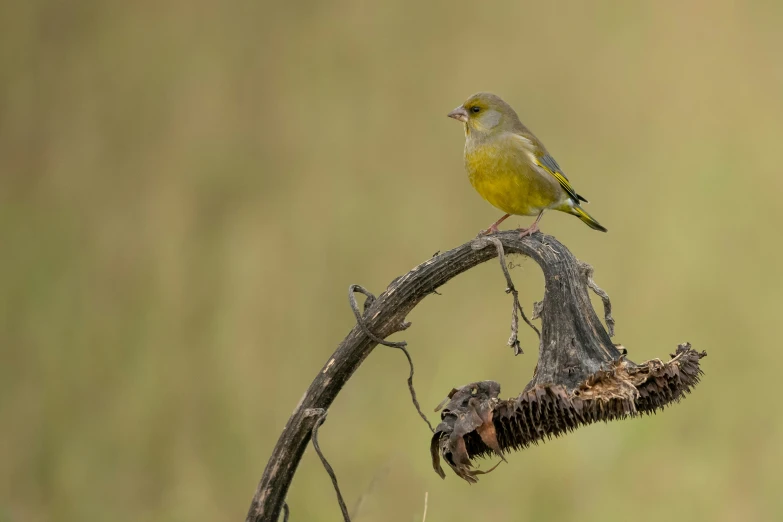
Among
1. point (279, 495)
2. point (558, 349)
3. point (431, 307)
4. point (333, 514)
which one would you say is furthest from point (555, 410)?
point (431, 307)

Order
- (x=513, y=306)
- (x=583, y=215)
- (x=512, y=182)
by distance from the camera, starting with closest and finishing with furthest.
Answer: (x=513, y=306) < (x=512, y=182) < (x=583, y=215)

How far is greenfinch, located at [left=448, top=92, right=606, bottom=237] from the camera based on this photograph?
8.63 ft

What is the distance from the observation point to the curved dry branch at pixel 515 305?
4.84 ft

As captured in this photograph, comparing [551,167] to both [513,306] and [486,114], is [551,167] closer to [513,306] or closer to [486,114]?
[486,114]

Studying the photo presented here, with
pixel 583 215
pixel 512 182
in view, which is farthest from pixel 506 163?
pixel 583 215

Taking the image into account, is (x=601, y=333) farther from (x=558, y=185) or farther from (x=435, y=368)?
(x=435, y=368)

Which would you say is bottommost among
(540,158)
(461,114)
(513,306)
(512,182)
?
(513,306)

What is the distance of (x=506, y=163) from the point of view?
2.64 m

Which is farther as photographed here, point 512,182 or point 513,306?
point 512,182

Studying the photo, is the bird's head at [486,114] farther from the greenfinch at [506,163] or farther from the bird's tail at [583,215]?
the bird's tail at [583,215]

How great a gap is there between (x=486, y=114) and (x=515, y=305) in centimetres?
131

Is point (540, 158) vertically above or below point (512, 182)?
above

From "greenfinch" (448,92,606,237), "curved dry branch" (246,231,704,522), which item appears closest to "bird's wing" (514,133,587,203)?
"greenfinch" (448,92,606,237)

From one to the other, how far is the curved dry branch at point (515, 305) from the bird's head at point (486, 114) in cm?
104
